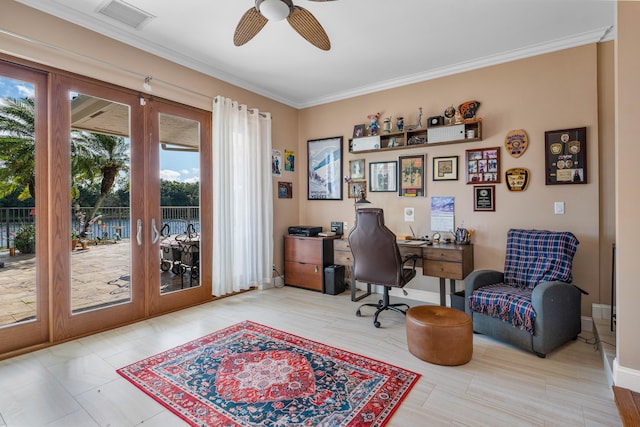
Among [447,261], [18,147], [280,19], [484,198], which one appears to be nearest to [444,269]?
[447,261]

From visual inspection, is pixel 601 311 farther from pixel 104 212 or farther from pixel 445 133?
pixel 104 212

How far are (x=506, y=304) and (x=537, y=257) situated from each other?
2.30ft

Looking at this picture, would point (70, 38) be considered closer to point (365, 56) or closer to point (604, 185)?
point (365, 56)

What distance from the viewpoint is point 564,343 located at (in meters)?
2.66

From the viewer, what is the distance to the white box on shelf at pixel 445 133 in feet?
11.7

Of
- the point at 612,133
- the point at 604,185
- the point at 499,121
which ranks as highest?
the point at 499,121

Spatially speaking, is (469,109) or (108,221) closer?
(108,221)

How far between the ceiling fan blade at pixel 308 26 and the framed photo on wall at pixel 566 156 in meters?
2.49

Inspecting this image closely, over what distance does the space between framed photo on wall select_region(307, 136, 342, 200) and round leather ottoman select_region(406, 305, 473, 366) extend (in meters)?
2.59

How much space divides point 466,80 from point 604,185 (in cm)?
178

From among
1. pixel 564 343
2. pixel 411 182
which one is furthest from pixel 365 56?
pixel 564 343

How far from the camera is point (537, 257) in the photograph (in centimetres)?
297

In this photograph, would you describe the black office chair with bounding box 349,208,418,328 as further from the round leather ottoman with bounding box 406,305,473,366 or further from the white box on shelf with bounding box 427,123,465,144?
the white box on shelf with bounding box 427,123,465,144


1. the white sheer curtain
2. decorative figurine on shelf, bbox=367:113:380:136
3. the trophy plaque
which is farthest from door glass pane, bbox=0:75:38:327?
the trophy plaque
